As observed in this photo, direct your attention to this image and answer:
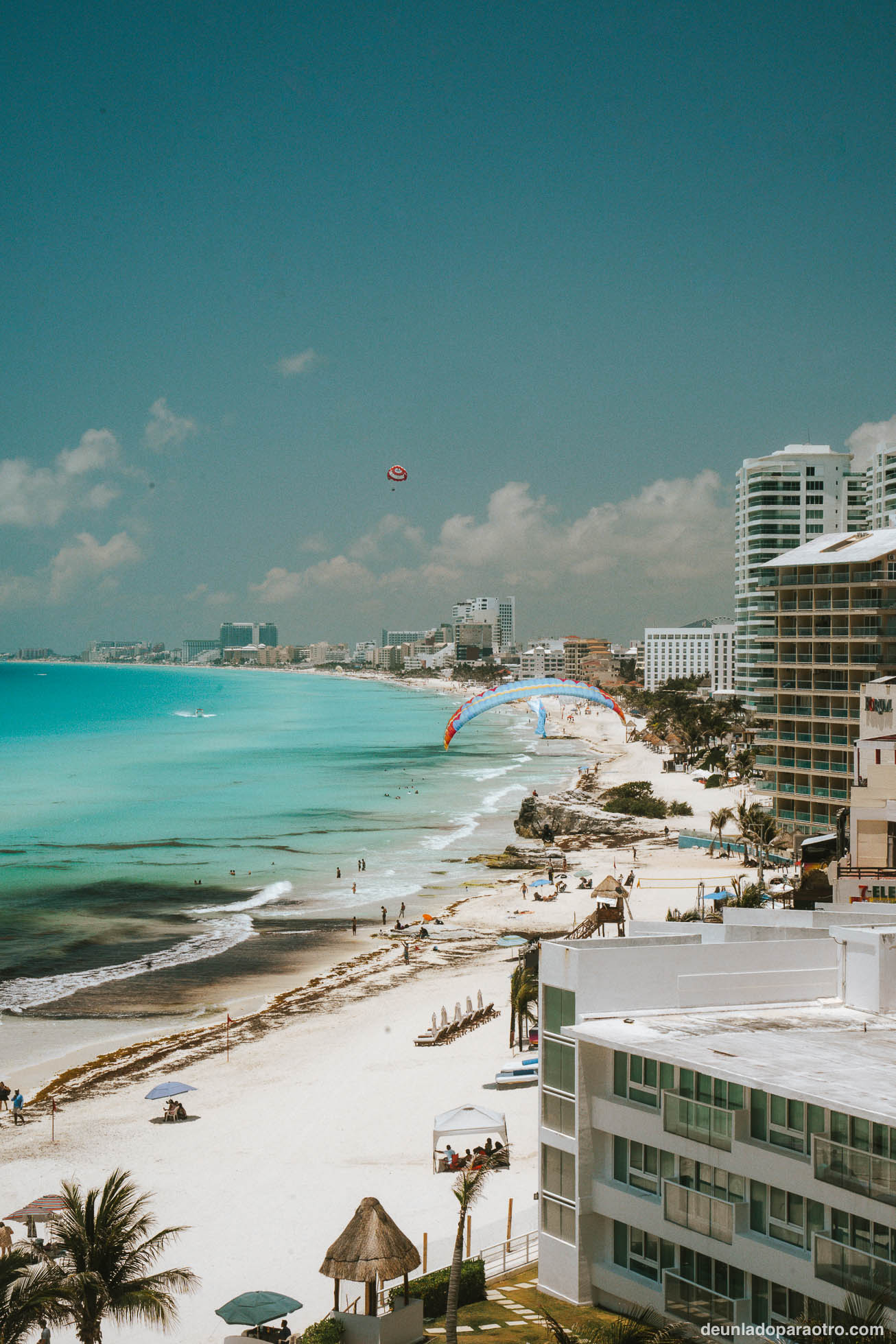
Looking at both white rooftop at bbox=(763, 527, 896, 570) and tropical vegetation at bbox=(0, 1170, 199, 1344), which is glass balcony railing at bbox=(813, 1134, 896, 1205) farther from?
white rooftop at bbox=(763, 527, 896, 570)

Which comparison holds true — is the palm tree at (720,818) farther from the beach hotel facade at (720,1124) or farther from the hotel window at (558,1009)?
the hotel window at (558,1009)

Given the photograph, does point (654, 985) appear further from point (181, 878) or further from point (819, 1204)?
point (181, 878)

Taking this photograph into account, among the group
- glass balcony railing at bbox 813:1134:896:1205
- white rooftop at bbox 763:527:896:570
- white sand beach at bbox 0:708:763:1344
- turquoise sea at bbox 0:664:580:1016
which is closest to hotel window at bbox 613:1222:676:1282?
glass balcony railing at bbox 813:1134:896:1205

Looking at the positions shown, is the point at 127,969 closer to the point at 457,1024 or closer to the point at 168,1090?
the point at 168,1090

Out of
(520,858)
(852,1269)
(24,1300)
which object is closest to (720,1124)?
(852,1269)

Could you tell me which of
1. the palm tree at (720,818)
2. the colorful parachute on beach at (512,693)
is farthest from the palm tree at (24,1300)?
the colorful parachute on beach at (512,693)

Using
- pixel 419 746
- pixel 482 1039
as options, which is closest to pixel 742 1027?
pixel 482 1039

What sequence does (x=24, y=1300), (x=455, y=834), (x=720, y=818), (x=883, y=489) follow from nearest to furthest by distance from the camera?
(x=24, y=1300)
(x=720, y=818)
(x=455, y=834)
(x=883, y=489)

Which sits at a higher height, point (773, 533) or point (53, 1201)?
point (773, 533)
